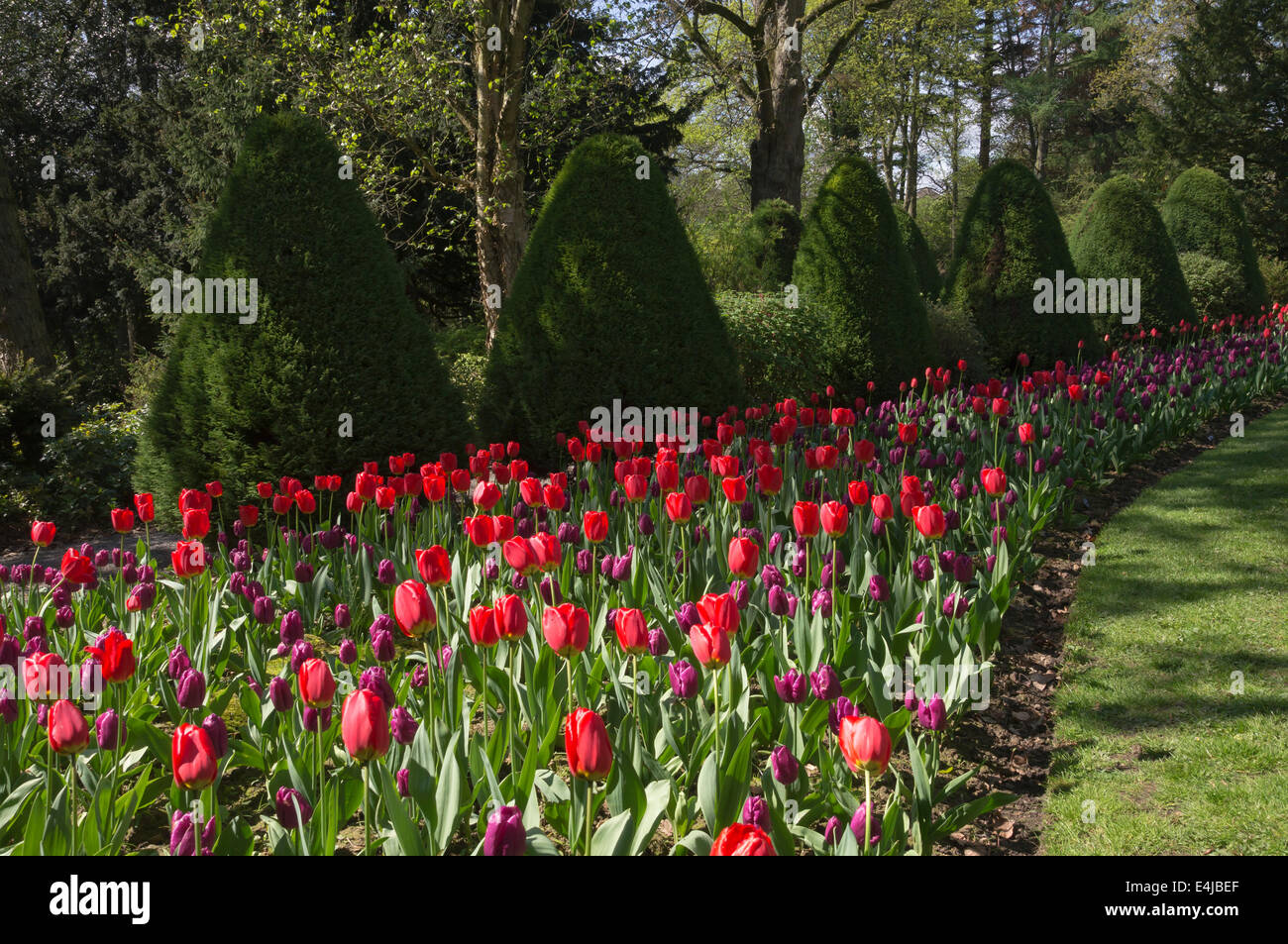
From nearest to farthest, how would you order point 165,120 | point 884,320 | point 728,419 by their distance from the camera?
point 728,419
point 884,320
point 165,120

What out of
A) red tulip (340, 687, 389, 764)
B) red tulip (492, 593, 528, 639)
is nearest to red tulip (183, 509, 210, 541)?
red tulip (492, 593, 528, 639)

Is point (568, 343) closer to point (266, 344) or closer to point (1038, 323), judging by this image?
point (266, 344)

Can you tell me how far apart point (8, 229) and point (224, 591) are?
11.1m

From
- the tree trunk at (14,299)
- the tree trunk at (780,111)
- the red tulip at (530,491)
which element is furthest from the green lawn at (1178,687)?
the tree trunk at (780,111)

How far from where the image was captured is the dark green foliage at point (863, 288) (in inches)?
415

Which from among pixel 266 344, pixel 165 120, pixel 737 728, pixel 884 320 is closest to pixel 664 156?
pixel 165 120

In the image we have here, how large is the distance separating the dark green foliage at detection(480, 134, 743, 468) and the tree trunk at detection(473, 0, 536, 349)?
149 inches

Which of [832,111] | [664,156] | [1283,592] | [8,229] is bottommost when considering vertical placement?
[1283,592]

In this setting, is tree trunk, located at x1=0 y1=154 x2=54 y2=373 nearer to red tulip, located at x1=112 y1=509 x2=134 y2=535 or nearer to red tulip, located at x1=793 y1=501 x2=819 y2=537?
red tulip, located at x1=112 y1=509 x2=134 y2=535

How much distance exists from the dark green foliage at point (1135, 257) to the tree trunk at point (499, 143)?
8596 mm

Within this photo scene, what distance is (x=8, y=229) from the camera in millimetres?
12547

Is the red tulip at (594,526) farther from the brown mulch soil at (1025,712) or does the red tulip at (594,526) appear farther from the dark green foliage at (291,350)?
the dark green foliage at (291,350)

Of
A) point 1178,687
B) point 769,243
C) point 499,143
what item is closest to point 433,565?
point 1178,687

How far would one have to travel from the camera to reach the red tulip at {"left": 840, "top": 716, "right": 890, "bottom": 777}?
204 centimetres
